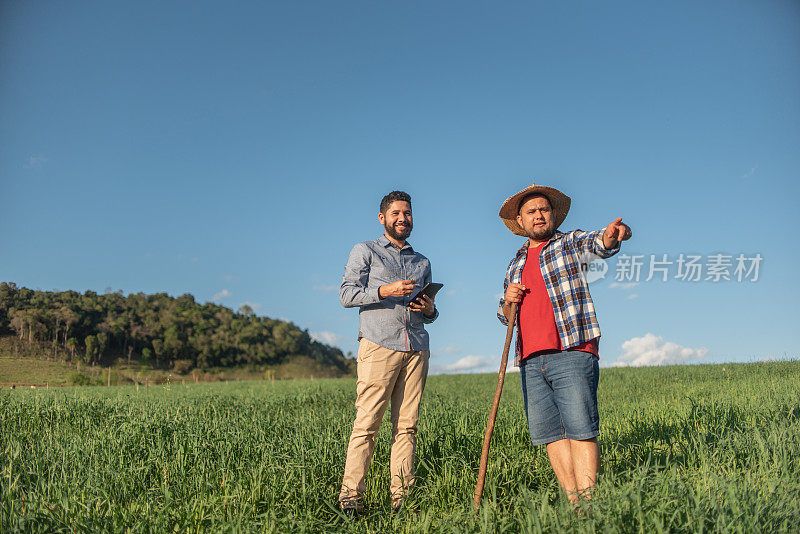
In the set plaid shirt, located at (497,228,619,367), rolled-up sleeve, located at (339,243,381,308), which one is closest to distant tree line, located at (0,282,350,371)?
rolled-up sleeve, located at (339,243,381,308)

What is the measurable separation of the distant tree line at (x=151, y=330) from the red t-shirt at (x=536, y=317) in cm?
3526

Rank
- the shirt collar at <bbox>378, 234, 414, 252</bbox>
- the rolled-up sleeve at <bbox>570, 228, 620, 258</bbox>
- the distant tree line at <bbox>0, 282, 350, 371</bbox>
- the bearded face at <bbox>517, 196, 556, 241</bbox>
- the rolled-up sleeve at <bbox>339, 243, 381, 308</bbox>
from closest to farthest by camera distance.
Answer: the rolled-up sleeve at <bbox>570, 228, 620, 258</bbox> < the bearded face at <bbox>517, 196, 556, 241</bbox> < the rolled-up sleeve at <bbox>339, 243, 381, 308</bbox> < the shirt collar at <bbox>378, 234, 414, 252</bbox> < the distant tree line at <bbox>0, 282, 350, 371</bbox>

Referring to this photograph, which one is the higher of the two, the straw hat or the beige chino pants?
the straw hat

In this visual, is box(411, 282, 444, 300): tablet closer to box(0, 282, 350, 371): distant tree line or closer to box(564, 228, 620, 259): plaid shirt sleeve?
box(564, 228, 620, 259): plaid shirt sleeve

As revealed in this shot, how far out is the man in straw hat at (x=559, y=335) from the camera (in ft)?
10.8

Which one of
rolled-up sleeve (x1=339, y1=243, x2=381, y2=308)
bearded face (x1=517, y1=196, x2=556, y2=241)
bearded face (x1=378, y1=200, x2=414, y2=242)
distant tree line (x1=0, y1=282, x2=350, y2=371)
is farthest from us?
distant tree line (x1=0, y1=282, x2=350, y2=371)

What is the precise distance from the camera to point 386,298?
4.07 meters

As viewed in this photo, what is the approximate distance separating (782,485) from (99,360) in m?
89.1

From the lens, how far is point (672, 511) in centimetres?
286

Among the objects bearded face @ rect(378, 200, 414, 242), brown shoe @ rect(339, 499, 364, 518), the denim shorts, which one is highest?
bearded face @ rect(378, 200, 414, 242)

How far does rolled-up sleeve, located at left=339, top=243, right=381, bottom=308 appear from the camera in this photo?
396 cm

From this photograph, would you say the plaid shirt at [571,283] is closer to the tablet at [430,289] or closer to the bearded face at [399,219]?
the tablet at [430,289]

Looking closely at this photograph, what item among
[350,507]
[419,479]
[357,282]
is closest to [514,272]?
[357,282]

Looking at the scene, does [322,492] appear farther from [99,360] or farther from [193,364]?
[193,364]
